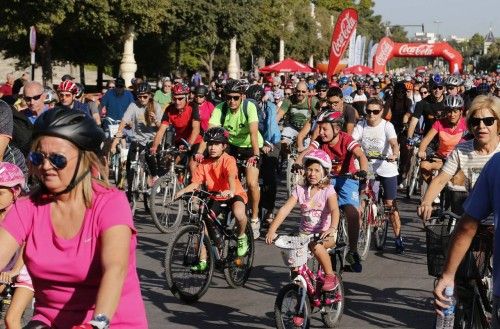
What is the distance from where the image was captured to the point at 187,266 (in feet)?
28.9

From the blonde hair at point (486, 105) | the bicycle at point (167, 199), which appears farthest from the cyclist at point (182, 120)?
the blonde hair at point (486, 105)

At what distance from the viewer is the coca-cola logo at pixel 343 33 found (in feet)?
76.0

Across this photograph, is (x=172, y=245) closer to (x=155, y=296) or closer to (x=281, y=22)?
(x=155, y=296)

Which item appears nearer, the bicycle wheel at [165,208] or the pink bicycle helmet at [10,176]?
the pink bicycle helmet at [10,176]

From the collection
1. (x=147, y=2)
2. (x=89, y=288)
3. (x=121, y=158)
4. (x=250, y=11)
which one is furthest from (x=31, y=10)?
(x=89, y=288)

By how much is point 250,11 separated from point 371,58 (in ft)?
69.6

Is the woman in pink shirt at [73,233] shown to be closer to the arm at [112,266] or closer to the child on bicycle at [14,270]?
the arm at [112,266]

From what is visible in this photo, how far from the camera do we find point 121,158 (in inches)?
620

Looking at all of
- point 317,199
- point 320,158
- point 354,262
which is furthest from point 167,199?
point 320,158

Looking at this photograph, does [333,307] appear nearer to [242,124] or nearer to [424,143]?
[424,143]

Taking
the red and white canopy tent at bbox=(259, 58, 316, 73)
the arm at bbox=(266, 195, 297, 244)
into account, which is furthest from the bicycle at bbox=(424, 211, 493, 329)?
the red and white canopy tent at bbox=(259, 58, 316, 73)

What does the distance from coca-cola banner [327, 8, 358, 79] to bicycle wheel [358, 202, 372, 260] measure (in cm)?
1208

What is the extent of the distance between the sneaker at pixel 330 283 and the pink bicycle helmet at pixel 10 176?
2449mm

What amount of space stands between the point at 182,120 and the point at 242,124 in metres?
1.92
